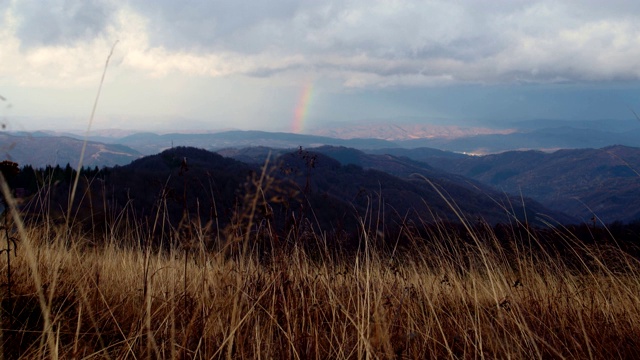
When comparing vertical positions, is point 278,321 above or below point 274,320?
below

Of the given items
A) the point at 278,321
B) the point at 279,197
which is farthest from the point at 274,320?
the point at 279,197

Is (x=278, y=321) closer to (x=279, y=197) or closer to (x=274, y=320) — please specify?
(x=274, y=320)

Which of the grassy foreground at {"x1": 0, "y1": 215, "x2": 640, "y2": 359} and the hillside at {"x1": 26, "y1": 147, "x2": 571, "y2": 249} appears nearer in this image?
the grassy foreground at {"x1": 0, "y1": 215, "x2": 640, "y2": 359}

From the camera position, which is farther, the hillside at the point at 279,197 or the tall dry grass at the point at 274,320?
the hillside at the point at 279,197

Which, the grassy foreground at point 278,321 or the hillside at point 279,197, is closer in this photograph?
the grassy foreground at point 278,321

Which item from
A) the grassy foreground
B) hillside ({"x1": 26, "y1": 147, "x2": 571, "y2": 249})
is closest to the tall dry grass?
the grassy foreground

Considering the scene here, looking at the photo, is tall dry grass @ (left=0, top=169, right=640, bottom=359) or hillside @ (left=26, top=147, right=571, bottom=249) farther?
hillside @ (left=26, top=147, right=571, bottom=249)

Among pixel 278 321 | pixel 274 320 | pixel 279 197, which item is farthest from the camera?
pixel 278 321

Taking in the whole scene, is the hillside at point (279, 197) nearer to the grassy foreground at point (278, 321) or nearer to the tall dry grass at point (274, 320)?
the tall dry grass at point (274, 320)

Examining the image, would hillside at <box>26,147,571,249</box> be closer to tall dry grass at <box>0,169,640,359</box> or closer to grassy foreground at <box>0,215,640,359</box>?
tall dry grass at <box>0,169,640,359</box>

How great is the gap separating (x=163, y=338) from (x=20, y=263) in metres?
1.73

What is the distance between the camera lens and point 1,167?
1.97 m

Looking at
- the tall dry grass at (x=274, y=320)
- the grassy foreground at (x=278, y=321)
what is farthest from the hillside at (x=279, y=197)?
the grassy foreground at (x=278, y=321)

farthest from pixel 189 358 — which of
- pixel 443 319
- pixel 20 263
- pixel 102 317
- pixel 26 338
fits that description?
pixel 20 263
